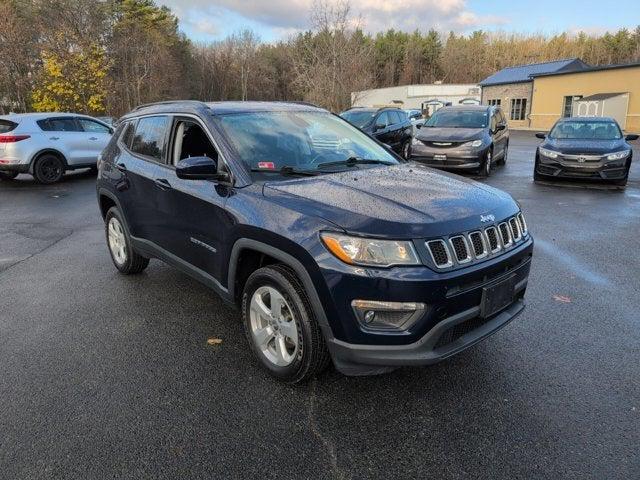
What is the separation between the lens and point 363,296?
2.69 metres

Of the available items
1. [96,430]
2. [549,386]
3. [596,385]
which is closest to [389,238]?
[549,386]

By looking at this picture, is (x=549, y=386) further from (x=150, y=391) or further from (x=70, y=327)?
(x=70, y=327)

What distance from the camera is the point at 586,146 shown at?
1095 centimetres

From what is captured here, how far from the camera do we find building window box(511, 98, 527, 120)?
42938 millimetres

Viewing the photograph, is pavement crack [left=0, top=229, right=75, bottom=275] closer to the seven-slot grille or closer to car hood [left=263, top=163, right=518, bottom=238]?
car hood [left=263, top=163, right=518, bottom=238]

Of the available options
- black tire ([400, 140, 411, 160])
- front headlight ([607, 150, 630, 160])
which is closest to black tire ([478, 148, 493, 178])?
front headlight ([607, 150, 630, 160])

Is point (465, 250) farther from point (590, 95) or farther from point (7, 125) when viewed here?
point (590, 95)

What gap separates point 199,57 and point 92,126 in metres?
66.1

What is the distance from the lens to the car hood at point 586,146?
423 inches

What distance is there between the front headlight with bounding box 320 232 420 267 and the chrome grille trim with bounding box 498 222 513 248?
78cm

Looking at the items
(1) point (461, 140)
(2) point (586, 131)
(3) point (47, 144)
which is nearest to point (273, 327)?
(1) point (461, 140)

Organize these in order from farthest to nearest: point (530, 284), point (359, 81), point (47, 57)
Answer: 1. point (47, 57)
2. point (359, 81)
3. point (530, 284)

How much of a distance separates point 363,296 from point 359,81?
29.4 meters

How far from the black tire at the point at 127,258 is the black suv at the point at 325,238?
0.71 metres
